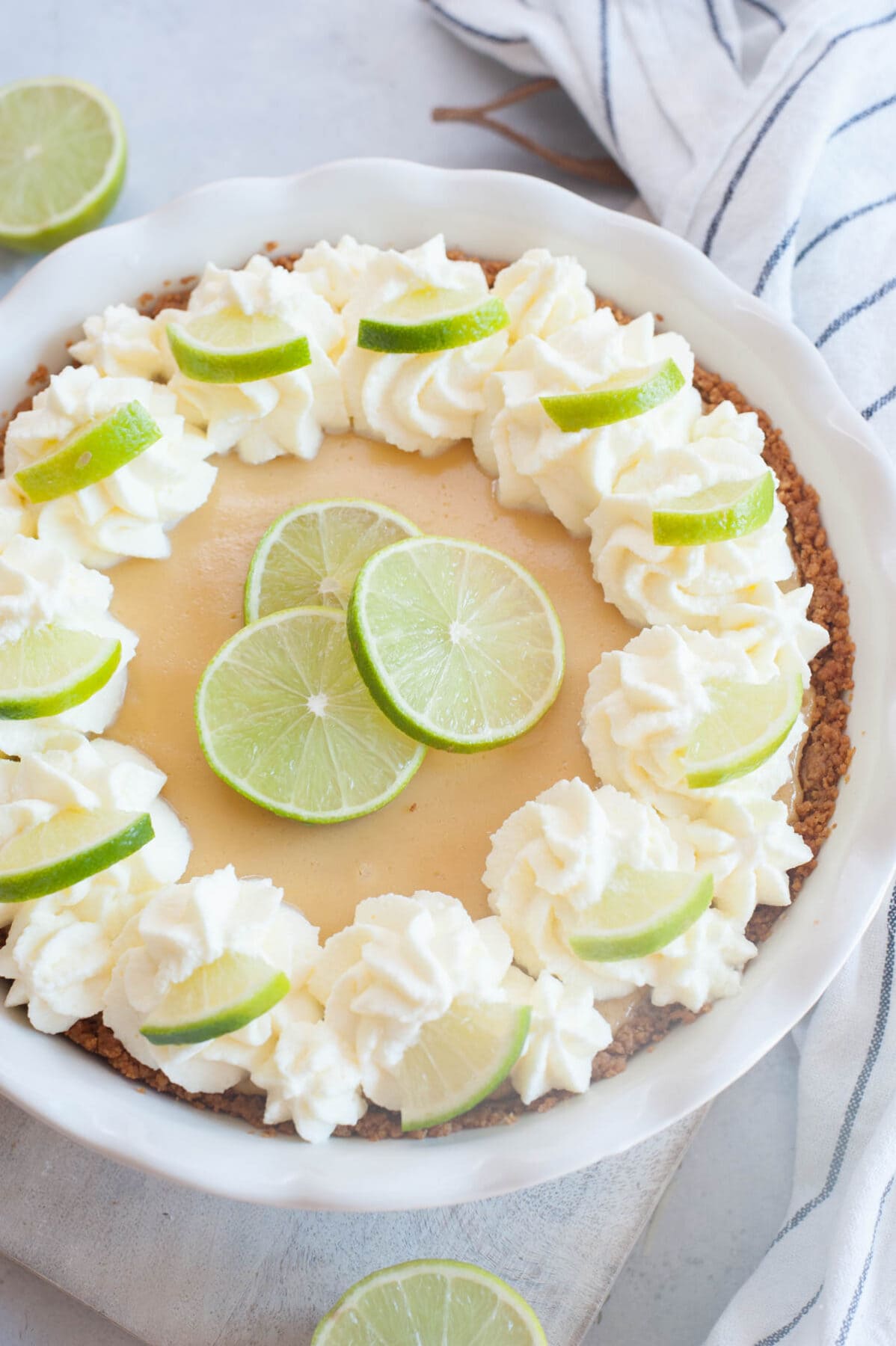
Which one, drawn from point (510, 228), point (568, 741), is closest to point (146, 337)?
point (510, 228)

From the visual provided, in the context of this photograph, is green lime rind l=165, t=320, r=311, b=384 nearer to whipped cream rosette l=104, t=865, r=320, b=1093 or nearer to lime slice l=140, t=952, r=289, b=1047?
whipped cream rosette l=104, t=865, r=320, b=1093

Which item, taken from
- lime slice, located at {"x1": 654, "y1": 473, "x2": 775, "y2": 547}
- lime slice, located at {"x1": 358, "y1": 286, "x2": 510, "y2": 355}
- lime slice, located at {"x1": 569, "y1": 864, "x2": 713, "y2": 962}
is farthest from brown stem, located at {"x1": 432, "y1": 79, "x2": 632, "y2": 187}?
lime slice, located at {"x1": 569, "y1": 864, "x2": 713, "y2": 962}

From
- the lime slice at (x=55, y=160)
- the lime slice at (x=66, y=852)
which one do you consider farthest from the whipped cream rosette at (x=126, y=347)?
the lime slice at (x=66, y=852)

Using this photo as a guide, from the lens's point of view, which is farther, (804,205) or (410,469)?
(804,205)

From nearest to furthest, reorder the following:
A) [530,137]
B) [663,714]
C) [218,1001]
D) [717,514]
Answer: [218,1001]
[663,714]
[717,514]
[530,137]

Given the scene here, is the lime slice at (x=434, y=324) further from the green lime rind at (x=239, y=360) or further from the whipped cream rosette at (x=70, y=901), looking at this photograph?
the whipped cream rosette at (x=70, y=901)

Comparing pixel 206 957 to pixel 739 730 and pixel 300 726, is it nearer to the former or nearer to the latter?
pixel 300 726

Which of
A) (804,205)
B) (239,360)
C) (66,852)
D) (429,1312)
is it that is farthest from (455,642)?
(804,205)
